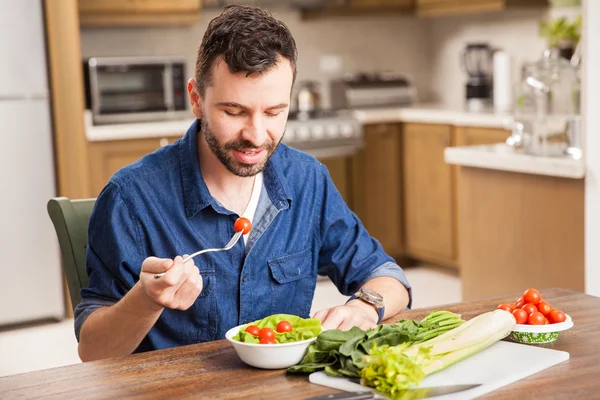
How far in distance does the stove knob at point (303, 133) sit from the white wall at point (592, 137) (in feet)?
7.23

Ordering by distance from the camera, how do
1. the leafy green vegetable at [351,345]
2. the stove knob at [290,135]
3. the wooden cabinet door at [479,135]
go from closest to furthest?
the leafy green vegetable at [351,345]
the wooden cabinet door at [479,135]
the stove knob at [290,135]

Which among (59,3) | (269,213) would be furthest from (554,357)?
(59,3)

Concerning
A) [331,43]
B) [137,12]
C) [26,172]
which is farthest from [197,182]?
[331,43]

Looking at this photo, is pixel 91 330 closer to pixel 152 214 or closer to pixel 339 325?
pixel 152 214

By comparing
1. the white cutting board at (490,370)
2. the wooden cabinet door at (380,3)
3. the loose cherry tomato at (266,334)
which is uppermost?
the wooden cabinet door at (380,3)

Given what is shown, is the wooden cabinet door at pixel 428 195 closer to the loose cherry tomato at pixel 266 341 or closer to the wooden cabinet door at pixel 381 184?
the wooden cabinet door at pixel 381 184

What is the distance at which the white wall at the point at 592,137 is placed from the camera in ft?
8.89

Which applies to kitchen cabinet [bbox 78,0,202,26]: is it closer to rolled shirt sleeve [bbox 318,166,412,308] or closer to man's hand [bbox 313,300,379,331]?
rolled shirt sleeve [bbox 318,166,412,308]

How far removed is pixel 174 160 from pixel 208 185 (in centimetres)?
9

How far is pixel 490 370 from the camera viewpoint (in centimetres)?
132

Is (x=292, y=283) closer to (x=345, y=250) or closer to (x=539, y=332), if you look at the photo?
(x=345, y=250)

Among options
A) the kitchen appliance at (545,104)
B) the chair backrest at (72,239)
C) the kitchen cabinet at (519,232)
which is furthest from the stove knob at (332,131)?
the chair backrest at (72,239)

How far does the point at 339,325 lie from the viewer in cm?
154

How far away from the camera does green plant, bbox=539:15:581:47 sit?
4465 millimetres
